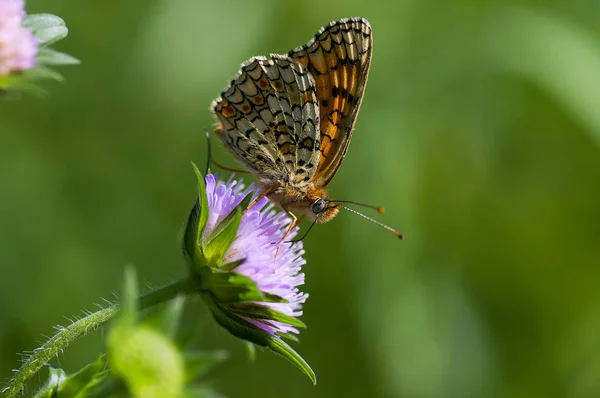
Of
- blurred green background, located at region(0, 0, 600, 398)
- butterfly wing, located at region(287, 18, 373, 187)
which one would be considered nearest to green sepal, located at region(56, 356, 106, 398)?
butterfly wing, located at region(287, 18, 373, 187)

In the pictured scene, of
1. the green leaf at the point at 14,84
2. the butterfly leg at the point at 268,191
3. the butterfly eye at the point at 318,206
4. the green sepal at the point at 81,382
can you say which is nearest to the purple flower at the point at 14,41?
the green leaf at the point at 14,84

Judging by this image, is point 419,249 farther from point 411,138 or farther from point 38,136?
point 38,136

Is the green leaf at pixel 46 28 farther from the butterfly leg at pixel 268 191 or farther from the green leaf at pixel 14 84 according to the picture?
the butterfly leg at pixel 268 191

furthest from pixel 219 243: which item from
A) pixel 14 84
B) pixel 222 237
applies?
pixel 14 84

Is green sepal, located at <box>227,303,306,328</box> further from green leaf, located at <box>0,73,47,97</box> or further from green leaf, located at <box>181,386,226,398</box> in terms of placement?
green leaf, located at <box>0,73,47,97</box>

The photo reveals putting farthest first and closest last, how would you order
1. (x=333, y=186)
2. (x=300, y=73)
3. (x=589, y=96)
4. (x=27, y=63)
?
(x=333, y=186)
(x=589, y=96)
(x=300, y=73)
(x=27, y=63)

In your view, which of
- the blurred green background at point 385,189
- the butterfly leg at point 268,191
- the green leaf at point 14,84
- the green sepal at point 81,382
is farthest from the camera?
the blurred green background at point 385,189

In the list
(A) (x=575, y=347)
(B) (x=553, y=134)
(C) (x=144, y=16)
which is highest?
(B) (x=553, y=134)

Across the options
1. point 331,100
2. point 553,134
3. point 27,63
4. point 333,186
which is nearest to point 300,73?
point 331,100
